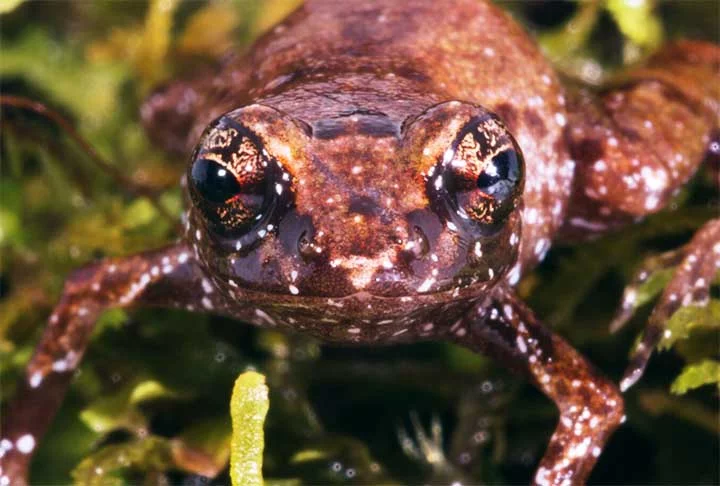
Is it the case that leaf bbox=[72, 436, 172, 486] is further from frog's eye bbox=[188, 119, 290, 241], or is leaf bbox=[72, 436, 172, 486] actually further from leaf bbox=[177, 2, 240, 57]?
leaf bbox=[177, 2, 240, 57]

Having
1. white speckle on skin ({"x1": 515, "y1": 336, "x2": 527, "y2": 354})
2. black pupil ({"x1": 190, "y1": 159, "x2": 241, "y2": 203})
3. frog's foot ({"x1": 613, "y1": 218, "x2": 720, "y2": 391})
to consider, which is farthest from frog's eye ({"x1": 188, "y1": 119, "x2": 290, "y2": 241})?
frog's foot ({"x1": 613, "y1": 218, "x2": 720, "y2": 391})

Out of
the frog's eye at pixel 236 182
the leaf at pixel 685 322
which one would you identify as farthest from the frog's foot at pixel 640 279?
the frog's eye at pixel 236 182

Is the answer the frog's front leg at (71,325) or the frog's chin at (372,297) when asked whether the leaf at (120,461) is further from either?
the frog's chin at (372,297)

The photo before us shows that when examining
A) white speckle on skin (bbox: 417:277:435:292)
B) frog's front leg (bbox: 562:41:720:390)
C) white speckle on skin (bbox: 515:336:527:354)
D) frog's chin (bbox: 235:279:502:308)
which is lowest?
white speckle on skin (bbox: 515:336:527:354)

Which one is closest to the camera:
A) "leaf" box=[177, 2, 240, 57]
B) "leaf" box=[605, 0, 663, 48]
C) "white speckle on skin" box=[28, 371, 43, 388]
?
"white speckle on skin" box=[28, 371, 43, 388]

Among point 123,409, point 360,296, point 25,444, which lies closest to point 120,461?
point 123,409

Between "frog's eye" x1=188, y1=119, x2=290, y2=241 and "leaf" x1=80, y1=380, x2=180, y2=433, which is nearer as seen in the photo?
"frog's eye" x1=188, y1=119, x2=290, y2=241
